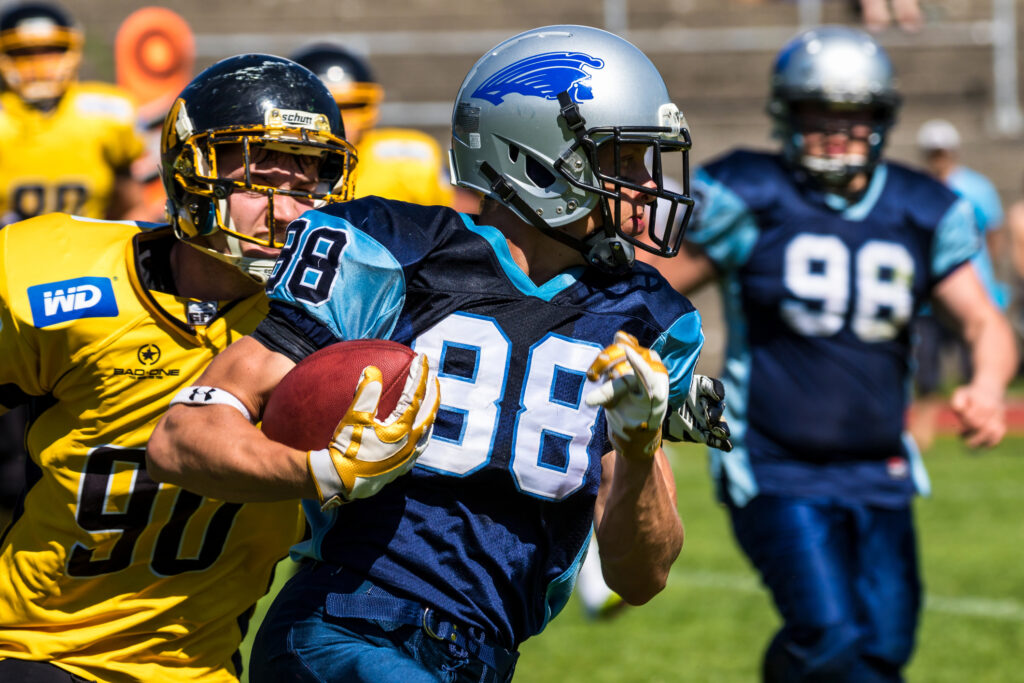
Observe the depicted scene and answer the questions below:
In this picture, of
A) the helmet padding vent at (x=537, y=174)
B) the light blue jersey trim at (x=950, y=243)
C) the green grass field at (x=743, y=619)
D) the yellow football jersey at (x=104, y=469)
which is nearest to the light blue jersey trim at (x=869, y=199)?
the light blue jersey trim at (x=950, y=243)

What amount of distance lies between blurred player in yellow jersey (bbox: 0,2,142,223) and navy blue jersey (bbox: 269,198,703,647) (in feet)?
15.1

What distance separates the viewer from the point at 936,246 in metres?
4.67

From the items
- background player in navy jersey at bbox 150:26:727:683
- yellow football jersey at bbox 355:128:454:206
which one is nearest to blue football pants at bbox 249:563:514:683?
background player in navy jersey at bbox 150:26:727:683

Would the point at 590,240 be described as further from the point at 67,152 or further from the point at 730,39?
the point at 730,39

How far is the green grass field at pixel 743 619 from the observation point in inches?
222

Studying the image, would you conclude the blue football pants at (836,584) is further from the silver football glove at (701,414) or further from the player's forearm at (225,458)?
the player's forearm at (225,458)

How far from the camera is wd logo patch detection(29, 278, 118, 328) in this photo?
2.77 metres

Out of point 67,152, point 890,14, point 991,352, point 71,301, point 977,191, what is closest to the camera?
point 71,301

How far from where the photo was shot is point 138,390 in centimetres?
284

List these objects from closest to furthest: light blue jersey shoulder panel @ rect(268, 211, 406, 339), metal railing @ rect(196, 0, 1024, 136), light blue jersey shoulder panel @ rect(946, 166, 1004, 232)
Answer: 1. light blue jersey shoulder panel @ rect(268, 211, 406, 339)
2. light blue jersey shoulder panel @ rect(946, 166, 1004, 232)
3. metal railing @ rect(196, 0, 1024, 136)

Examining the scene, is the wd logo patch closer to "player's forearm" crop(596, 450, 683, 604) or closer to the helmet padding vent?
the helmet padding vent

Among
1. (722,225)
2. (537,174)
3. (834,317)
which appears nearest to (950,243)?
(834,317)

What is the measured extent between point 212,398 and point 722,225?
275cm

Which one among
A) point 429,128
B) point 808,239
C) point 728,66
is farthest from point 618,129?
point 728,66
